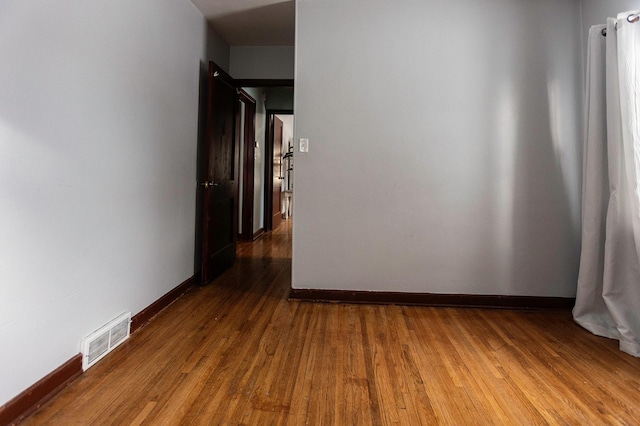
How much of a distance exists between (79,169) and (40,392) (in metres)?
0.91

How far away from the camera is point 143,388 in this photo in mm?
1496

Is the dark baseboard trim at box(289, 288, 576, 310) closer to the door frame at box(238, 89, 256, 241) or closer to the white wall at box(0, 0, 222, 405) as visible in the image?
the white wall at box(0, 0, 222, 405)

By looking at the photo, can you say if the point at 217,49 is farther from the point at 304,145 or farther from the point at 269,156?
the point at 269,156

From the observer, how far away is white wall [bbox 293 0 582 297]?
254 cm

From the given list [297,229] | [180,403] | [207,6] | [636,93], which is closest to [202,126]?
[207,6]

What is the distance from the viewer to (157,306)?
2367 mm

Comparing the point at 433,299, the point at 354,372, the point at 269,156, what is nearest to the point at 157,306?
the point at 354,372

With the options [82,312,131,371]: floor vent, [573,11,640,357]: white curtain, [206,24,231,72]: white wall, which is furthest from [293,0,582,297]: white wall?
[82,312,131,371]: floor vent

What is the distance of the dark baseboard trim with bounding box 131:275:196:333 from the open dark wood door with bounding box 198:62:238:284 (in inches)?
7.9

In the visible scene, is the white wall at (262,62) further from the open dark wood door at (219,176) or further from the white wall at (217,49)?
the open dark wood door at (219,176)

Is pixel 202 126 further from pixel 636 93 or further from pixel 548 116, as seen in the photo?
pixel 636 93

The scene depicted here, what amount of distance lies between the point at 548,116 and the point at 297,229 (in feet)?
6.39

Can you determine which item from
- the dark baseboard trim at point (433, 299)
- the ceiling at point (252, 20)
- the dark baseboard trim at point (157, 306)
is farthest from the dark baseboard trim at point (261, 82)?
the dark baseboard trim at point (433, 299)

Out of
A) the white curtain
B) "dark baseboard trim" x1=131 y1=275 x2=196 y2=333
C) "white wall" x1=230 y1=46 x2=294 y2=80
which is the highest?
"white wall" x1=230 y1=46 x2=294 y2=80
